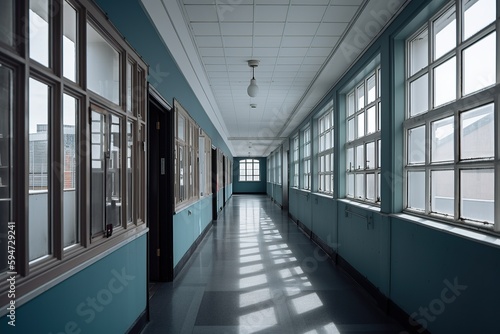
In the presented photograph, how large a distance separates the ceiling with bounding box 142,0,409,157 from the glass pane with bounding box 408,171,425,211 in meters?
1.61

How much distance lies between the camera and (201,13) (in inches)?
146

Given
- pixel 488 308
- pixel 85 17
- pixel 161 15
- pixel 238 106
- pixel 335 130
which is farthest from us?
pixel 238 106

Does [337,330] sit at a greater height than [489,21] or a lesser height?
lesser

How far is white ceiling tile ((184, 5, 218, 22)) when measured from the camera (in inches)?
141

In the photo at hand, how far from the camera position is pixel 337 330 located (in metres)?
3.04

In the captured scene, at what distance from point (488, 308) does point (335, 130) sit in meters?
3.92

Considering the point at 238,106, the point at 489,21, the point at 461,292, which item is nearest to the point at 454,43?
the point at 489,21

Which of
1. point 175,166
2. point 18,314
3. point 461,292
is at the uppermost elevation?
point 175,166

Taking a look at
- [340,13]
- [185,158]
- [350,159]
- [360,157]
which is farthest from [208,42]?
[350,159]

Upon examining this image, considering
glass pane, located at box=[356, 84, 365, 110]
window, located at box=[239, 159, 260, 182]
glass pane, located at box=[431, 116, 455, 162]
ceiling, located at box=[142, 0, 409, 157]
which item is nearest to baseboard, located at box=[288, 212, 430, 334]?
glass pane, located at box=[431, 116, 455, 162]

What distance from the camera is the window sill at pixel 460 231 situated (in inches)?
82.8

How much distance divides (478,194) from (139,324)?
9.42 feet

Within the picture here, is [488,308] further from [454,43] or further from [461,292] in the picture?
[454,43]

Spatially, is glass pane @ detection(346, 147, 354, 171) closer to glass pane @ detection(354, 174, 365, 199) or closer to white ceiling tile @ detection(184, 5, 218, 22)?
glass pane @ detection(354, 174, 365, 199)
